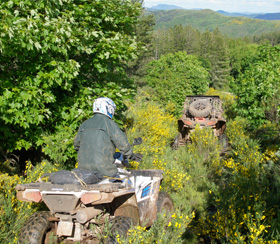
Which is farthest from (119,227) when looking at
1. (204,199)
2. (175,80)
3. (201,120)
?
(175,80)

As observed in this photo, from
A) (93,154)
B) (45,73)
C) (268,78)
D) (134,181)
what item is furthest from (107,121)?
(268,78)

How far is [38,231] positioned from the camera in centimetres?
346

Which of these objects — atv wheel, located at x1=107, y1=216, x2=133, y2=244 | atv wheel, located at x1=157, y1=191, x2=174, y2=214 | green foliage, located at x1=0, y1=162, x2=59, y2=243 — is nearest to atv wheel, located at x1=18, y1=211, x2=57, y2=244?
green foliage, located at x1=0, y1=162, x2=59, y2=243

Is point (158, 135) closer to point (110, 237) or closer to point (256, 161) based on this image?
point (256, 161)

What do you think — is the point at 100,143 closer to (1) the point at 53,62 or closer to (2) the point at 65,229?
(2) the point at 65,229

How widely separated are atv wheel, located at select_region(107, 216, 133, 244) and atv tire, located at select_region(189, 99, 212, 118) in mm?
8517

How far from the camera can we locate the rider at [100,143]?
148 inches

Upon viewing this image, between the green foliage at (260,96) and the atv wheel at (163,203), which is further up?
the green foliage at (260,96)

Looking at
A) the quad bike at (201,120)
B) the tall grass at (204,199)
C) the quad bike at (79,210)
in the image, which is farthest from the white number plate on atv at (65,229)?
the quad bike at (201,120)

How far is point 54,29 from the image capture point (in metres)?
5.31

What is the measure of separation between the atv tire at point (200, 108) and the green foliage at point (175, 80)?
7672 millimetres

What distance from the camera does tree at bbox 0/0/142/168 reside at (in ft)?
16.7

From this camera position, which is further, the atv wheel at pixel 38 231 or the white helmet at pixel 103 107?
the white helmet at pixel 103 107

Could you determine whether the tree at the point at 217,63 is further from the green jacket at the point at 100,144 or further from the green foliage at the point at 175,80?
the green jacket at the point at 100,144
